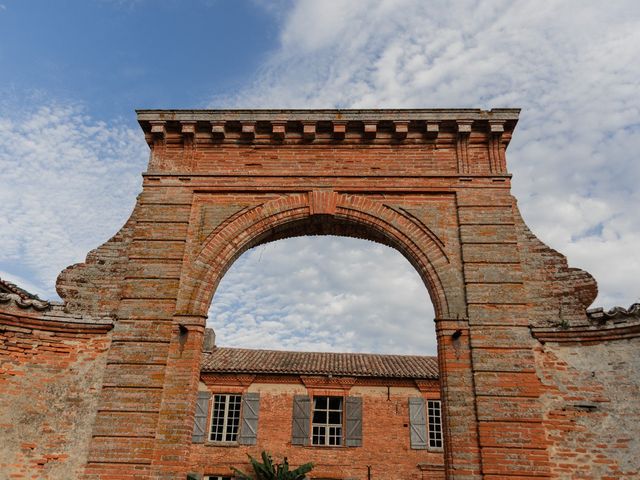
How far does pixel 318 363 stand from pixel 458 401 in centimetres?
1347

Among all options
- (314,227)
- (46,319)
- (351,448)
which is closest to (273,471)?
(351,448)

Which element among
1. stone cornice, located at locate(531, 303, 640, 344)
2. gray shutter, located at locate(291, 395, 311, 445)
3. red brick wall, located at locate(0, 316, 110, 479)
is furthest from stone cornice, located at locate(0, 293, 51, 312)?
gray shutter, located at locate(291, 395, 311, 445)

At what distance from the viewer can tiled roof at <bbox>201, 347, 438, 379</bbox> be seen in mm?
19953

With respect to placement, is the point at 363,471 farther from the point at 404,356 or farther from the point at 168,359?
the point at 168,359

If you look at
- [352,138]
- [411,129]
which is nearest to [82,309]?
[352,138]

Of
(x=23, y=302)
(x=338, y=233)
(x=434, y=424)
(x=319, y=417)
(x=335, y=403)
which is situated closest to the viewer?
(x=23, y=302)

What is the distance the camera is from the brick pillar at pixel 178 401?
7957 mm

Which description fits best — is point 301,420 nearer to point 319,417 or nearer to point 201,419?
point 319,417

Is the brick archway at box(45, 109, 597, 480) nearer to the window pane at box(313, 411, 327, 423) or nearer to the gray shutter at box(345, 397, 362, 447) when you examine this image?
the gray shutter at box(345, 397, 362, 447)

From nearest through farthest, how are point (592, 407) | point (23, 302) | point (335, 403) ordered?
point (592, 407)
point (23, 302)
point (335, 403)

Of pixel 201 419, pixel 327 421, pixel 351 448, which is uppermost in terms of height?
pixel 327 421

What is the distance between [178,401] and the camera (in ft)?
27.3

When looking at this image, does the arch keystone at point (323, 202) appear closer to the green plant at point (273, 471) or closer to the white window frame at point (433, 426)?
the green plant at point (273, 471)

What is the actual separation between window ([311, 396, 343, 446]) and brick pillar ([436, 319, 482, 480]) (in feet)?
39.3
